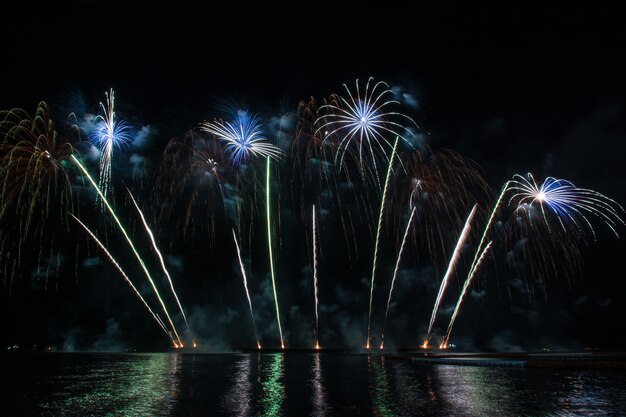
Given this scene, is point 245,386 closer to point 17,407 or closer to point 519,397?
point 17,407

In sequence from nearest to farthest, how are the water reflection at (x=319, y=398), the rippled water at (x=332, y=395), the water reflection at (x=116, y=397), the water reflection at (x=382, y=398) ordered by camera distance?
the water reflection at (x=382, y=398) < the water reflection at (x=319, y=398) < the rippled water at (x=332, y=395) < the water reflection at (x=116, y=397)

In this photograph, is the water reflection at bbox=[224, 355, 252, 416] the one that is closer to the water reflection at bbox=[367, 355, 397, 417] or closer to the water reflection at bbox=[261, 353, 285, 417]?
the water reflection at bbox=[261, 353, 285, 417]

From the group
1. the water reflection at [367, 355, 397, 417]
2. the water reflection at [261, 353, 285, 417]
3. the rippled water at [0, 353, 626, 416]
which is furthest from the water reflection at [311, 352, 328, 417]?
the water reflection at [367, 355, 397, 417]

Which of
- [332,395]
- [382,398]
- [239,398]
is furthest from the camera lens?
[332,395]

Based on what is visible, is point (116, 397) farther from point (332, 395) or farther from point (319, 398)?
point (332, 395)

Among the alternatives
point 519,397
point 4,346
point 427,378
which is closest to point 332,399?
point 519,397

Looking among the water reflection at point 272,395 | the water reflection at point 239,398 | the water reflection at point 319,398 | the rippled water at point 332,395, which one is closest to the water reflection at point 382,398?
the rippled water at point 332,395

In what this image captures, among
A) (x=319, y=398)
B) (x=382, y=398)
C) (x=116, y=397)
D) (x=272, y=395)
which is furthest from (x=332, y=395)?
(x=116, y=397)

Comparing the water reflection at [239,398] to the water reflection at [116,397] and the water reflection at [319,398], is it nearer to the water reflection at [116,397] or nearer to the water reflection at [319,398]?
the water reflection at [116,397]

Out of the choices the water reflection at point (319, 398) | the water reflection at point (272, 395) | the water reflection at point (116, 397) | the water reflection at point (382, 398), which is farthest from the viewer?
the water reflection at point (116, 397)

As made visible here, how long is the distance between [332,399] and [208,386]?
974cm

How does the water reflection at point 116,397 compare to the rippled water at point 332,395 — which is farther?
the water reflection at point 116,397

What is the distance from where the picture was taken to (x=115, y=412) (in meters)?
20.6

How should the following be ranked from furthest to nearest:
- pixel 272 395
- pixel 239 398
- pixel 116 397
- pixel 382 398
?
pixel 116 397
pixel 272 395
pixel 239 398
pixel 382 398
